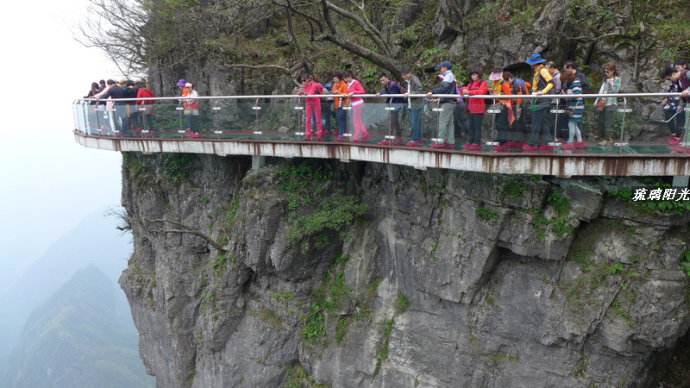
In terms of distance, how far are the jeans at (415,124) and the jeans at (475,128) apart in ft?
3.60

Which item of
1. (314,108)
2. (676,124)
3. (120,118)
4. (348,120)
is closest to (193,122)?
(120,118)

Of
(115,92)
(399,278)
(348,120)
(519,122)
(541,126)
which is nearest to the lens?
(541,126)

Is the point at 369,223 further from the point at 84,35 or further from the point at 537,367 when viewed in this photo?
the point at 84,35

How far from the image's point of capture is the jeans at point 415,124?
922 centimetres

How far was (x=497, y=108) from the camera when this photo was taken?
8.20 meters

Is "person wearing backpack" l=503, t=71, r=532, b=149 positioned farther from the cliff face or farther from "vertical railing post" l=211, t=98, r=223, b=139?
"vertical railing post" l=211, t=98, r=223, b=139

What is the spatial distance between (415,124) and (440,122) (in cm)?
60

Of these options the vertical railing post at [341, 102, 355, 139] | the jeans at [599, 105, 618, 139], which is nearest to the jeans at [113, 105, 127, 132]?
the vertical railing post at [341, 102, 355, 139]

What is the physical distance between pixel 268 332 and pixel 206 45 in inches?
388

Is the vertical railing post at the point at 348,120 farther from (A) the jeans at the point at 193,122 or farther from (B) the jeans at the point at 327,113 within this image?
(A) the jeans at the point at 193,122

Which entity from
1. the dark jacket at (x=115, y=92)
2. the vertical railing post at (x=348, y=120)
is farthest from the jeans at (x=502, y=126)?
the dark jacket at (x=115, y=92)

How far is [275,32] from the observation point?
1694 centimetres

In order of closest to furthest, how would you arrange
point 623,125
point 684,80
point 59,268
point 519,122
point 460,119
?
point 623,125
point 684,80
point 519,122
point 460,119
point 59,268

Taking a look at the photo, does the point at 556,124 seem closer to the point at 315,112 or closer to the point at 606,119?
the point at 606,119
